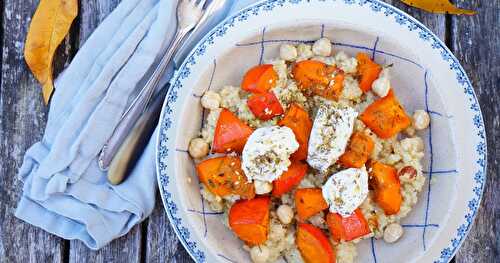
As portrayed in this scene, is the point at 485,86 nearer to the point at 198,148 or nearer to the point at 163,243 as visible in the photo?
the point at 198,148

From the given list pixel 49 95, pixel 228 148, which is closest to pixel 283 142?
pixel 228 148

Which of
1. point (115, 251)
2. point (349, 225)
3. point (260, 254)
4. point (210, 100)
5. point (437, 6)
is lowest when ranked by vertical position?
point (115, 251)

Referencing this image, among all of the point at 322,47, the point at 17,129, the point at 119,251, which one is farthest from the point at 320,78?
the point at 17,129

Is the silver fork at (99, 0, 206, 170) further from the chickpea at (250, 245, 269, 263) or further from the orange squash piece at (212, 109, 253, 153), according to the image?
the chickpea at (250, 245, 269, 263)

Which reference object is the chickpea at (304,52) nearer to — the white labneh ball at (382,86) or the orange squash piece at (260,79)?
the orange squash piece at (260,79)

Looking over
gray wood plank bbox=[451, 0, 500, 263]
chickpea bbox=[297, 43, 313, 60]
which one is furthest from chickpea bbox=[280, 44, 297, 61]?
gray wood plank bbox=[451, 0, 500, 263]

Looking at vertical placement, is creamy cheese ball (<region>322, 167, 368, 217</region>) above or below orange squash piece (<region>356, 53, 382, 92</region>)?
below

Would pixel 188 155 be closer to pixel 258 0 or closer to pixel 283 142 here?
pixel 283 142
